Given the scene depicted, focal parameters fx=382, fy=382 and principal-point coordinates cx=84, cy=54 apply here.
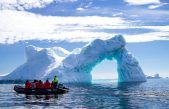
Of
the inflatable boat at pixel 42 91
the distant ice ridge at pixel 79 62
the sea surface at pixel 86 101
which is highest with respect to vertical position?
the distant ice ridge at pixel 79 62

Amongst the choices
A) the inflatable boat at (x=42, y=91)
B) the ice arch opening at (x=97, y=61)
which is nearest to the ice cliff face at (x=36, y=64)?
the ice arch opening at (x=97, y=61)

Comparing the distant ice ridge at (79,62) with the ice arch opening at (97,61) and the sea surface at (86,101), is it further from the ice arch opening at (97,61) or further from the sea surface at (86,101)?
the sea surface at (86,101)

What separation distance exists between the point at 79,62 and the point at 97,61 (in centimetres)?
636

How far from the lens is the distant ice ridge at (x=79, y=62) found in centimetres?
10713

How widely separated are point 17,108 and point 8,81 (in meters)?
92.7

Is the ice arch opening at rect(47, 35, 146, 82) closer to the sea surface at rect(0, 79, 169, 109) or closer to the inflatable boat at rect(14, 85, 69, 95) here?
the sea surface at rect(0, 79, 169, 109)

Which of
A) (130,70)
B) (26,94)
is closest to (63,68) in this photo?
(130,70)

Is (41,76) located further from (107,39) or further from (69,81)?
(107,39)

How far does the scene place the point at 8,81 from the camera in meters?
124

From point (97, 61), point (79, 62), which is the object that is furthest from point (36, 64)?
point (97, 61)

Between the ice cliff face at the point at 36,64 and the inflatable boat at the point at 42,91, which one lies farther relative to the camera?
the ice cliff face at the point at 36,64

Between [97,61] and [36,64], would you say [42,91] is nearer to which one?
[97,61]

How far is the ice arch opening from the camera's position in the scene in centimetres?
A: 10700

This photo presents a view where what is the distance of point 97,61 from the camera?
367 ft
